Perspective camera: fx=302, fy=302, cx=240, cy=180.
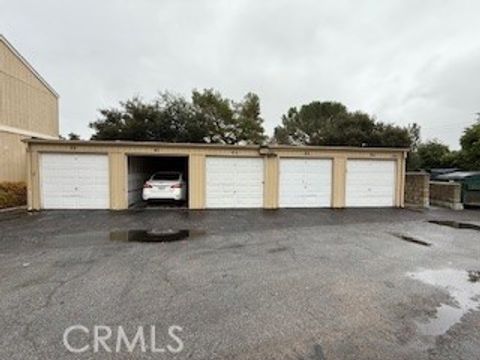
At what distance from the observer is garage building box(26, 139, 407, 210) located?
37.6 ft

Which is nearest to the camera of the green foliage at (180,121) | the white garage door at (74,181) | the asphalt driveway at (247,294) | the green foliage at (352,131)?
the asphalt driveway at (247,294)

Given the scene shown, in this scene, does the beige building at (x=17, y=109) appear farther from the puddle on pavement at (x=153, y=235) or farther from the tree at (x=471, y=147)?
the tree at (x=471, y=147)

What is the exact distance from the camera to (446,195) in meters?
13.7

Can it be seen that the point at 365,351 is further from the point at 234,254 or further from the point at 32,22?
the point at 32,22

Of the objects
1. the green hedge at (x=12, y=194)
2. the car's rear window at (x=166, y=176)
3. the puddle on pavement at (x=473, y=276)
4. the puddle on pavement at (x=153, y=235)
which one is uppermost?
the car's rear window at (x=166, y=176)

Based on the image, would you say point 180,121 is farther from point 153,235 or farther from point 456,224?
point 456,224

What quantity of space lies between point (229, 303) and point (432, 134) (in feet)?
120

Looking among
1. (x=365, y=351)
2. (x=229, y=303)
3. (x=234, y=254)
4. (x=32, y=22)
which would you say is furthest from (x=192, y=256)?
(x=32, y=22)

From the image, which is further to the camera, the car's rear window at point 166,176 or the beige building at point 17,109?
the beige building at point 17,109

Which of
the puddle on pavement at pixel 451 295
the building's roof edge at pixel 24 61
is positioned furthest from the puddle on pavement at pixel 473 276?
the building's roof edge at pixel 24 61

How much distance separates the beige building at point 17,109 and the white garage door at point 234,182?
9141 mm

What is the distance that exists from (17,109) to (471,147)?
87.2 ft

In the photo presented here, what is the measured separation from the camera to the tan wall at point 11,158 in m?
13.5

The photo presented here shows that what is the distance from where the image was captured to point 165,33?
45.1 ft
